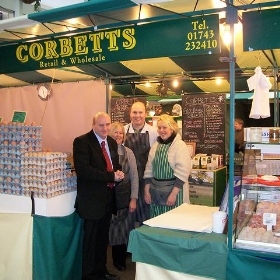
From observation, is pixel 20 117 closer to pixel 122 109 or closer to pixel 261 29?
pixel 261 29

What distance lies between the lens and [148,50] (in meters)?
3.35

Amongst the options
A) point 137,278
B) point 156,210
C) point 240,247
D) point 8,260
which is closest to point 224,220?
point 240,247

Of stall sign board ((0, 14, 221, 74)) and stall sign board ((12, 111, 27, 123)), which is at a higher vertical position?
stall sign board ((0, 14, 221, 74))

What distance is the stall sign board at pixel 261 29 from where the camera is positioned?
2.57 meters

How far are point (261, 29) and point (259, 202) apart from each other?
1.31m

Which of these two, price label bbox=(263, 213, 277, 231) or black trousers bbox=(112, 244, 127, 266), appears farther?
black trousers bbox=(112, 244, 127, 266)

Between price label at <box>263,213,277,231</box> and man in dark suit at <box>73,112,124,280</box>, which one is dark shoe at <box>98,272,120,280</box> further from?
price label at <box>263,213,277,231</box>

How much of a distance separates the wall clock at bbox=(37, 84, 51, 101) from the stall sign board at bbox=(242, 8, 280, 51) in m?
4.92

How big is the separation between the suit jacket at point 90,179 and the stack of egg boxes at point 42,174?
0.20 meters

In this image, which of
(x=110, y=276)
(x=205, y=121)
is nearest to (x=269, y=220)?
(x=110, y=276)

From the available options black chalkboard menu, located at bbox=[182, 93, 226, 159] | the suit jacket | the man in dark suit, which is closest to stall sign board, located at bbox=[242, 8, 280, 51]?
the man in dark suit

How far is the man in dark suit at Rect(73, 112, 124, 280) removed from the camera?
11.7ft

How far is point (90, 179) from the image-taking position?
3.52 meters

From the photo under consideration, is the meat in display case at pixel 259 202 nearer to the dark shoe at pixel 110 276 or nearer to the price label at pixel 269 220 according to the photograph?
the price label at pixel 269 220
